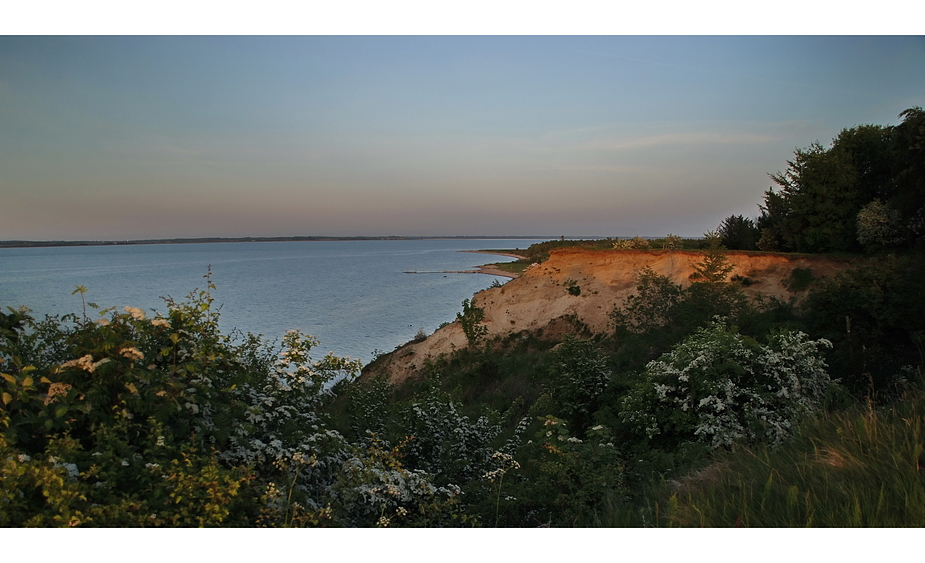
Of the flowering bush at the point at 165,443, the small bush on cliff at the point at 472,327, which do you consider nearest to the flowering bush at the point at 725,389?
the flowering bush at the point at 165,443

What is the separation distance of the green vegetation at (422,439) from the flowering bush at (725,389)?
0.04 metres

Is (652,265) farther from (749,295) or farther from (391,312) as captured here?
(391,312)

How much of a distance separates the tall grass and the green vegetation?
2 cm

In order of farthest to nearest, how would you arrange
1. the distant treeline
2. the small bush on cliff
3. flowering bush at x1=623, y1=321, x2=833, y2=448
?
the small bush on cliff < the distant treeline < flowering bush at x1=623, y1=321, x2=833, y2=448

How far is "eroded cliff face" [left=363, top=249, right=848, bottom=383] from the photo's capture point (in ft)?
64.0

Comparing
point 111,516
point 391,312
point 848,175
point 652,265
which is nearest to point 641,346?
point 652,265

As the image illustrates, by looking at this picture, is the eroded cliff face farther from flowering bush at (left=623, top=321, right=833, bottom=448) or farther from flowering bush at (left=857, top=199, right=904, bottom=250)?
flowering bush at (left=623, top=321, right=833, bottom=448)

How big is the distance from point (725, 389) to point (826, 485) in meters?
3.19

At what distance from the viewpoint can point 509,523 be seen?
4.80m

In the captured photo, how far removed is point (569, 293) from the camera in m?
25.0

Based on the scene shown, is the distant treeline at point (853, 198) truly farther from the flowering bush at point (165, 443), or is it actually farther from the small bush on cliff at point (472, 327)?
the flowering bush at point (165, 443)

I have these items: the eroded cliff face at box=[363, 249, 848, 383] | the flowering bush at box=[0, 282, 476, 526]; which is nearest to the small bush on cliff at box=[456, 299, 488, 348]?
the eroded cliff face at box=[363, 249, 848, 383]

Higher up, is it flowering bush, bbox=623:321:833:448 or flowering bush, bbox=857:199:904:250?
flowering bush, bbox=857:199:904:250

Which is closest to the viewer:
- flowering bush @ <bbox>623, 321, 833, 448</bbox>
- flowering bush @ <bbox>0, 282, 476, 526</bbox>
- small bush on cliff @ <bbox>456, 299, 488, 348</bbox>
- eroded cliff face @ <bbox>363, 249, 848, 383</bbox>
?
flowering bush @ <bbox>0, 282, 476, 526</bbox>
